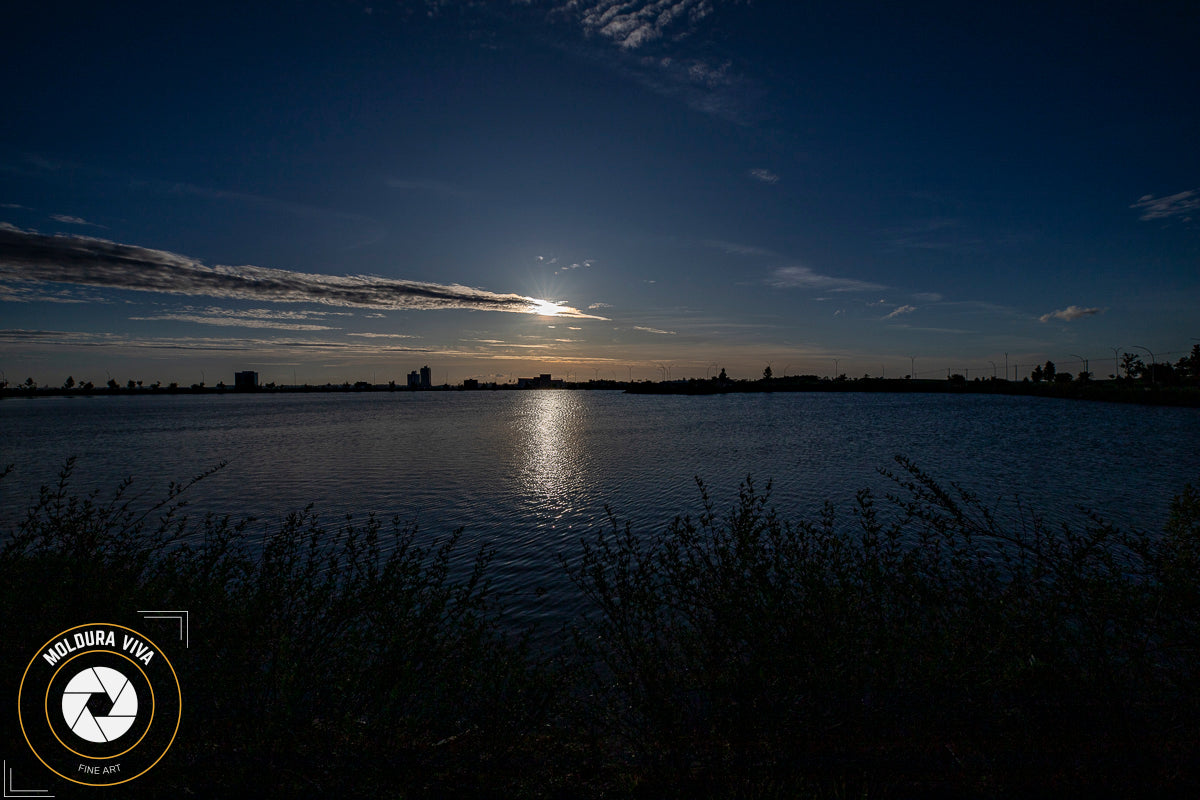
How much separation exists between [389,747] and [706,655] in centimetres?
536

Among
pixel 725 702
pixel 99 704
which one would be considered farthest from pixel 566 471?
pixel 99 704

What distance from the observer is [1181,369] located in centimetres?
19700

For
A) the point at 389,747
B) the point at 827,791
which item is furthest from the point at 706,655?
the point at 389,747

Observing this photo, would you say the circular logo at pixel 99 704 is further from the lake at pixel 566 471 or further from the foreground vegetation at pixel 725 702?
the lake at pixel 566 471

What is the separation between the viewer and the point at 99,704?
789 cm

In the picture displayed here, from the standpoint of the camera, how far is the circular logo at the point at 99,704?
7309 millimetres

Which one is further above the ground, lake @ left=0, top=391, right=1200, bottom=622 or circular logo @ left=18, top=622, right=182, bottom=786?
circular logo @ left=18, top=622, right=182, bottom=786

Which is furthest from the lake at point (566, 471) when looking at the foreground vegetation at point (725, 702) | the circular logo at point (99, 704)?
the circular logo at point (99, 704)

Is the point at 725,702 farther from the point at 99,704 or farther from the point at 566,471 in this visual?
the point at 566,471

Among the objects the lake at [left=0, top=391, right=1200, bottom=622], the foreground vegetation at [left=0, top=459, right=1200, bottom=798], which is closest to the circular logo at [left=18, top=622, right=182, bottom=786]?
the foreground vegetation at [left=0, top=459, right=1200, bottom=798]

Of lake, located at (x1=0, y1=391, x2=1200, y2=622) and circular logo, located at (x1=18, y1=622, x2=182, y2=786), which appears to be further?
lake, located at (x1=0, y1=391, x2=1200, y2=622)

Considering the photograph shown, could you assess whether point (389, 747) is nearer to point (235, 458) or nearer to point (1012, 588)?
point (1012, 588)

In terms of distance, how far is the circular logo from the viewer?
7309mm

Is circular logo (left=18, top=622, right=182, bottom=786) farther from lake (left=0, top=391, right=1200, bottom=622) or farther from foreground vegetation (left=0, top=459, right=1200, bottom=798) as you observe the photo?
lake (left=0, top=391, right=1200, bottom=622)
